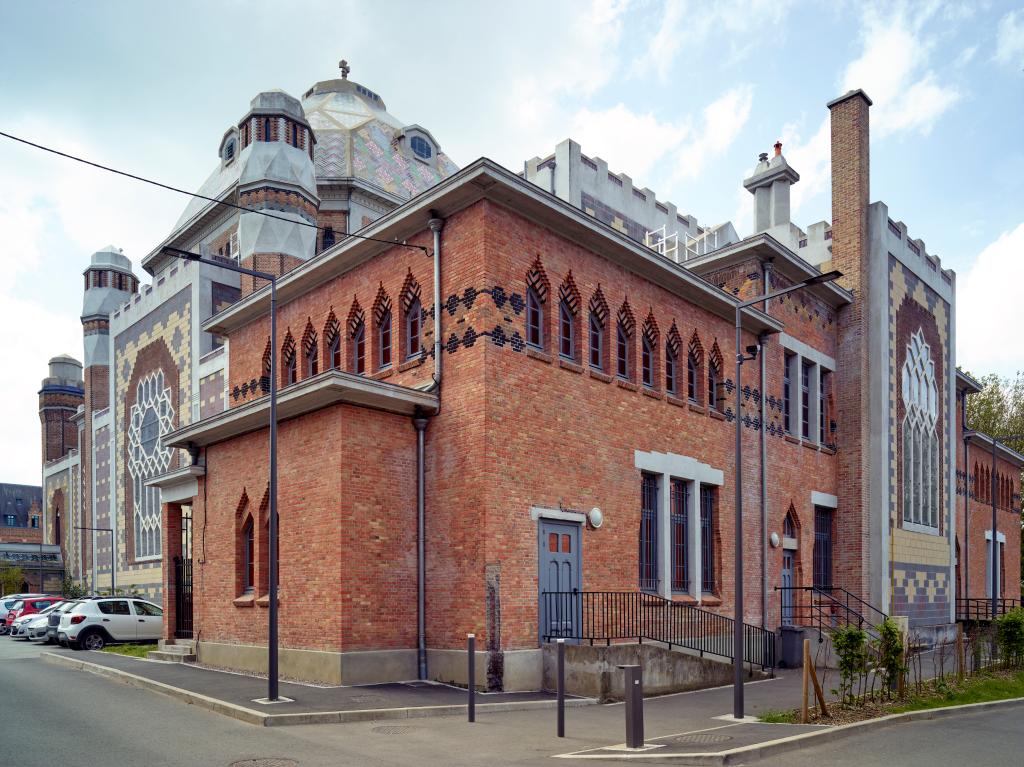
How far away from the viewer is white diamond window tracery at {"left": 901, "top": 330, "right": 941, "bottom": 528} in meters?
29.7

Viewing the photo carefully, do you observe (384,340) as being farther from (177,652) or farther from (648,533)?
(177,652)

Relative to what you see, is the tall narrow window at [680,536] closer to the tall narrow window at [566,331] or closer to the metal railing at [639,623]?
the metal railing at [639,623]

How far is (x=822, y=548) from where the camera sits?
27.2m

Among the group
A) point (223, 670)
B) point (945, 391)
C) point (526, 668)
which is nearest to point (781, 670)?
point (526, 668)

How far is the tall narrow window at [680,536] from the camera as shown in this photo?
21.3m

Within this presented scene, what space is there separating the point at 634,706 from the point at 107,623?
20.0 meters

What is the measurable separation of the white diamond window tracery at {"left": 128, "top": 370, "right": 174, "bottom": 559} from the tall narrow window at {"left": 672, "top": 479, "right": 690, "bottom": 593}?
24241 mm

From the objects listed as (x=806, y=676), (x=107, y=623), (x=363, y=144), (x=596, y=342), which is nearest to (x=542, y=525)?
(x=596, y=342)

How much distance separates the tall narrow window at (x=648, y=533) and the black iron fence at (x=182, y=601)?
10817 millimetres

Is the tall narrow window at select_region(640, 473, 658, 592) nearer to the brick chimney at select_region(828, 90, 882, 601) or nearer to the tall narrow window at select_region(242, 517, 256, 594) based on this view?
the tall narrow window at select_region(242, 517, 256, 594)

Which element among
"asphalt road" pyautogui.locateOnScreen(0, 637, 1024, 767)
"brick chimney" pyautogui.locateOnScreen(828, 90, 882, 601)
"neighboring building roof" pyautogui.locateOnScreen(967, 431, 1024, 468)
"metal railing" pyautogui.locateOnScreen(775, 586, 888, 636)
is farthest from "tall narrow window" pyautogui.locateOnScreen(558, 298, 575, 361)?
"neighboring building roof" pyautogui.locateOnScreen(967, 431, 1024, 468)

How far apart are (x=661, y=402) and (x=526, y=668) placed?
734 cm

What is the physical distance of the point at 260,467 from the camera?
18953mm

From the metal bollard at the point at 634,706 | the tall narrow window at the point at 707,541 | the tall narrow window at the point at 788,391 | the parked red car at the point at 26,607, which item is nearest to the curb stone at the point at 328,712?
the metal bollard at the point at 634,706
